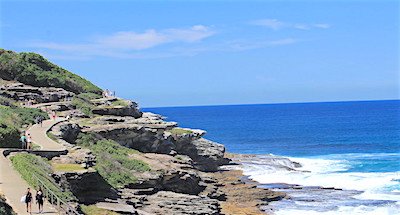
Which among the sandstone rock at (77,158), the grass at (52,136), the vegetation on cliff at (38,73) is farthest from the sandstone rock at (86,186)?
the vegetation on cliff at (38,73)

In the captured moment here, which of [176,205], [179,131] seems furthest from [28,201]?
[179,131]

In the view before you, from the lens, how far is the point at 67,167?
1176 inches

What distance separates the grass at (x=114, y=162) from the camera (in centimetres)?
3744

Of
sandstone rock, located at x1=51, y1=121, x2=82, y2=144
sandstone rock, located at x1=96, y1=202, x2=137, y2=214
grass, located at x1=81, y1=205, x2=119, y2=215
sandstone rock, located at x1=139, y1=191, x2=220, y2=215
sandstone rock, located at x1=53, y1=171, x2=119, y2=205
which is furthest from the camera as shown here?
sandstone rock, located at x1=51, y1=121, x2=82, y2=144

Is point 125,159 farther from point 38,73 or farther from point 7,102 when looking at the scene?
point 38,73

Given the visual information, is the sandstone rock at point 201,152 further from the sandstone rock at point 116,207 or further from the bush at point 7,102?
the sandstone rock at point 116,207

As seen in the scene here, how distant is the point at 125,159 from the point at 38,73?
1367 inches

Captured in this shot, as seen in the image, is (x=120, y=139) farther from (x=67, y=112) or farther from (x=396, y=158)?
(x=396, y=158)

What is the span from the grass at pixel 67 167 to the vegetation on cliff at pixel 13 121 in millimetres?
4539

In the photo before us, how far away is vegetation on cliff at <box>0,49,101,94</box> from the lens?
232 feet

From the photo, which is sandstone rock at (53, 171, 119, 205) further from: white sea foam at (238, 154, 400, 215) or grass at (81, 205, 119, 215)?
white sea foam at (238, 154, 400, 215)

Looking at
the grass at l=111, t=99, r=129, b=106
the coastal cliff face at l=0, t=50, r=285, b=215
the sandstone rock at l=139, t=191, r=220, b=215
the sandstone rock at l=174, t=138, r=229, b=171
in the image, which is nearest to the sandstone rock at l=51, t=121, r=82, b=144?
the coastal cliff face at l=0, t=50, r=285, b=215

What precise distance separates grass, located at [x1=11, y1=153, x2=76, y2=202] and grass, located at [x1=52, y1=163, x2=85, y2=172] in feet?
1.47

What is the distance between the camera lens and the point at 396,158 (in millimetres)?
69750
